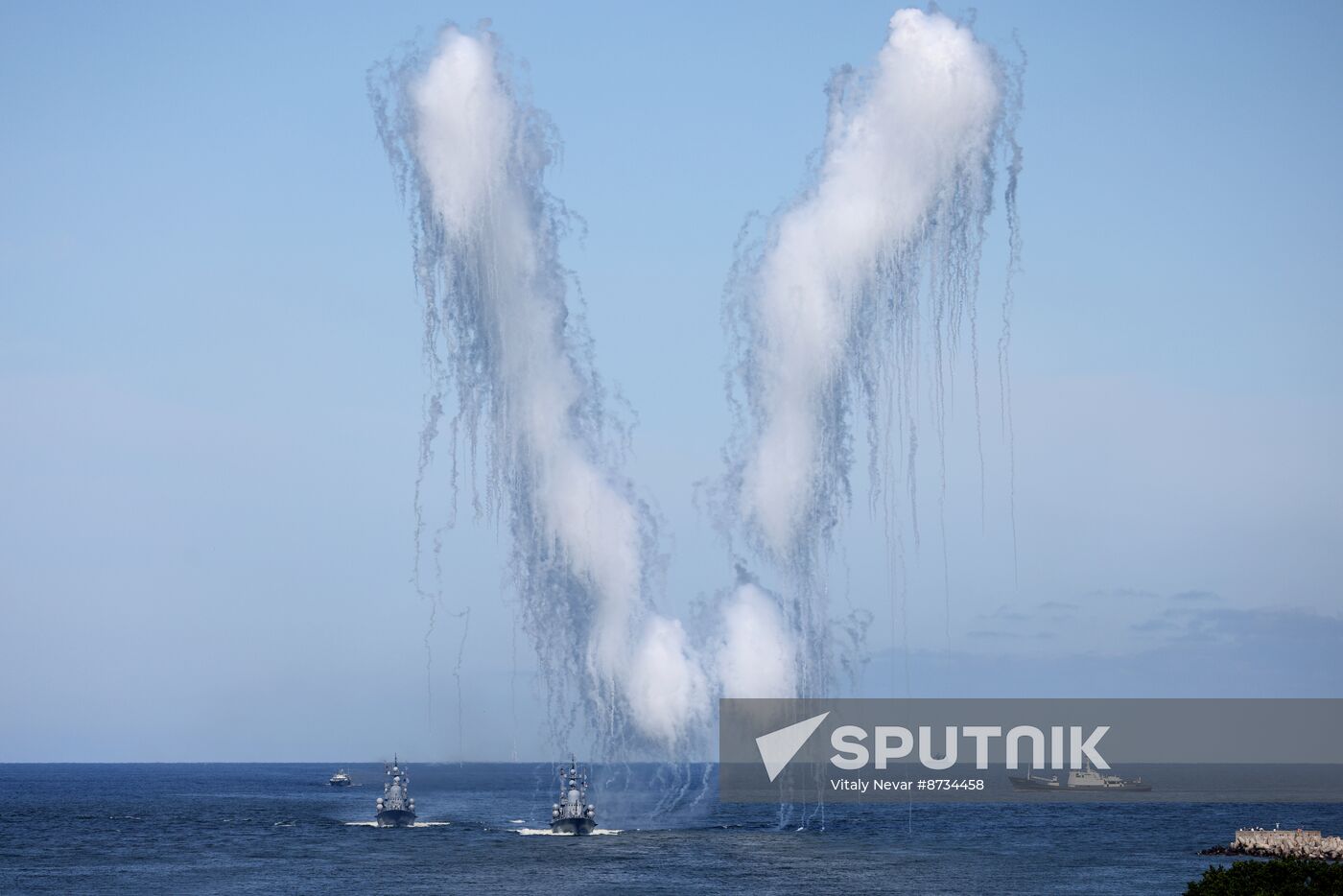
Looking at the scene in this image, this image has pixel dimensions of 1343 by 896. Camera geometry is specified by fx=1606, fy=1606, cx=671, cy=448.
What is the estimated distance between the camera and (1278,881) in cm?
6112

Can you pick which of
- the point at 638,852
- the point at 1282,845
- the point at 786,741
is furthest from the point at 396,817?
the point at 1282,845

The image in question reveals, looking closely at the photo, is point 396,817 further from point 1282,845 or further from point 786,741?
point 1282,845

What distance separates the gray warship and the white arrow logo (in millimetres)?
22591

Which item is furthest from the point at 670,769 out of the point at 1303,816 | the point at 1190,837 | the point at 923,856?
the point at 1303,816

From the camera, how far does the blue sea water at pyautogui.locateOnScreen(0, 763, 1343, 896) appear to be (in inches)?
3949

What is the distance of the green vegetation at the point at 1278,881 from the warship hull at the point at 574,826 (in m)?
67.3

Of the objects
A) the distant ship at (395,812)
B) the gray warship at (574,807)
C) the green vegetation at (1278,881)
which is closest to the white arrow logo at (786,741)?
the gray warship at (574,807)

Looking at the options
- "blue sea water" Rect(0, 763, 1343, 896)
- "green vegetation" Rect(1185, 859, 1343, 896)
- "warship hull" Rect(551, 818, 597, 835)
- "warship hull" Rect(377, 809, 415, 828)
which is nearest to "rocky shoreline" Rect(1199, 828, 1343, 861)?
"blue sea water" Rect(0, 763, 1343, 896)

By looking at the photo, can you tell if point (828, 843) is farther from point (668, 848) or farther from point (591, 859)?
point (591, 859)

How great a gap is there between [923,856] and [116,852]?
66298mm

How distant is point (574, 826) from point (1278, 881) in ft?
235

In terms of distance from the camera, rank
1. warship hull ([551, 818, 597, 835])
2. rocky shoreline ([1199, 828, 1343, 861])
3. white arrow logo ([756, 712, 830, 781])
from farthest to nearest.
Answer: warship hull ([551, 818, 597, 835]) → rocky shoreline ([1199, 828, 1343, 861]) → white arrow logo ([756, 712, 830, 781])

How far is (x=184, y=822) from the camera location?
17638cm

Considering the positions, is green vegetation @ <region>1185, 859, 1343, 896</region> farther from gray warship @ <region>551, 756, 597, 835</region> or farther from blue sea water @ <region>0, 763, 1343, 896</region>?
gray warship @ <region>551, 756, 597, 835</region>
